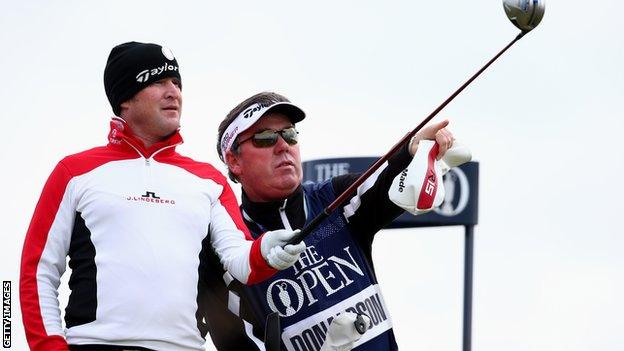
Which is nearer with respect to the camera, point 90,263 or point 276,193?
point 90,263

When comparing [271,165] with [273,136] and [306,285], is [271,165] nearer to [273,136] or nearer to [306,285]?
[273,136]

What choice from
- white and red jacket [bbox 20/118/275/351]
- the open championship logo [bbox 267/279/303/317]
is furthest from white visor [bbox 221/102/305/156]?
white and red jacket [bbox 20/118/275/351]

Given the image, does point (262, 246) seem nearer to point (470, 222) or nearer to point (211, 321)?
point (211, 321)

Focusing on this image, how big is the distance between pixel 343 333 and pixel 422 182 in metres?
0.85

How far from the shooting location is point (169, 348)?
22.6ft

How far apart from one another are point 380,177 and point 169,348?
1.67m

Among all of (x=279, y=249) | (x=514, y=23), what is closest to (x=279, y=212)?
(x=279, y=249)

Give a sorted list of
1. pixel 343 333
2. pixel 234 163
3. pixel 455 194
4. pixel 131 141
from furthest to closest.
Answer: pixel 455 194 → pixel 234 163 → pixel 343 333 → pixel 131 141

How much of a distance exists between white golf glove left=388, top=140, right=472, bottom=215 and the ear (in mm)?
1116

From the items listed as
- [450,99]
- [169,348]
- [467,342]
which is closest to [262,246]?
[169,348]

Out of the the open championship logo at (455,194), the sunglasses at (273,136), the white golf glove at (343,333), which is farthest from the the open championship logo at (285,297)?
the the open championship logo at (455,194)

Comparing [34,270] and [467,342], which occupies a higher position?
[34,270]

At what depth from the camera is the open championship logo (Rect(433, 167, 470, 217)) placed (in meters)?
25.7

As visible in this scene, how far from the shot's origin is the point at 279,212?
8.27 m
